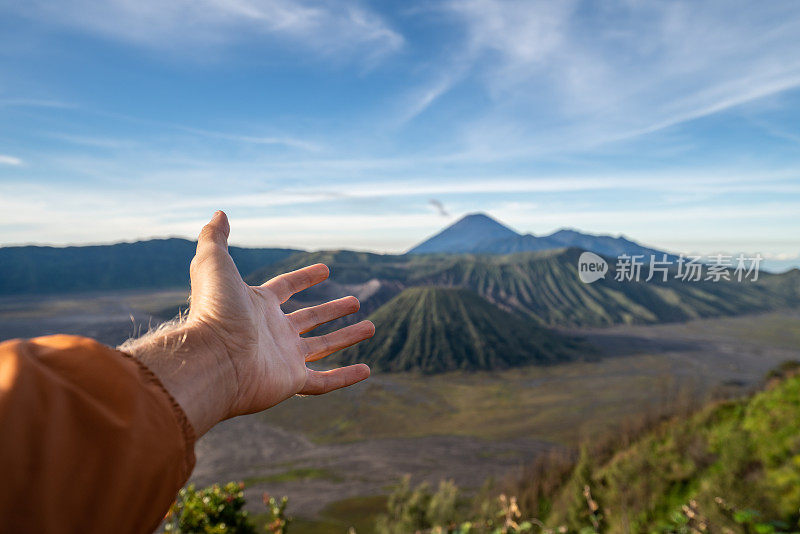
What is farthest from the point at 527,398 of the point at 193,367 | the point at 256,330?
the point at 193,367

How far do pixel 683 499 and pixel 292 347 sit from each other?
1247 cm

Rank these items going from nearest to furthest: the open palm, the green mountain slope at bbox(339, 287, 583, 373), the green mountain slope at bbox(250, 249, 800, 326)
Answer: the open palm → the green mountain slope at bbox(339, 287, 583, 373) → the green mountain slope at bbox(250, 249, 800, 326)

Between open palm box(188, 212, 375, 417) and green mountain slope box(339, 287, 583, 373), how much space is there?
49352 millimetres

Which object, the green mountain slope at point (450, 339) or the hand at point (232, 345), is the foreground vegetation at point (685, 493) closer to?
the hand at point (232, 345)

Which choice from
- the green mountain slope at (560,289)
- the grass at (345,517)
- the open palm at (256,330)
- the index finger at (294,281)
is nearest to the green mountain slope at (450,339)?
the green mountain slope at (560,289)

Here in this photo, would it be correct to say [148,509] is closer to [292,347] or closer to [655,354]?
[292,347]

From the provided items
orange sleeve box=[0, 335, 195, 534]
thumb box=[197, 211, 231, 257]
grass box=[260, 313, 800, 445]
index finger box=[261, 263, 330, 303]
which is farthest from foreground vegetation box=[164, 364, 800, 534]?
grass box=[260, 313, 800, 445]

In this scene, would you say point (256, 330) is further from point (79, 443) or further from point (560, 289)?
point (560, 289)

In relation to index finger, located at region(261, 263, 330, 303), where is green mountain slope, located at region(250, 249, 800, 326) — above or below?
below

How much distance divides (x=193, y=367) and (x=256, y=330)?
0.41 meters

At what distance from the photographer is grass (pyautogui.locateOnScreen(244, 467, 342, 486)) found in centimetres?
2628

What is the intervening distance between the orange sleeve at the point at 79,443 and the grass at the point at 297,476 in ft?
93.0

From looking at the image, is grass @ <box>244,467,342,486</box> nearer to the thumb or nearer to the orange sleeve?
the thumb

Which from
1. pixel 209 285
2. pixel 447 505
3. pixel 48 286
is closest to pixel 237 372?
pixel 209 285
